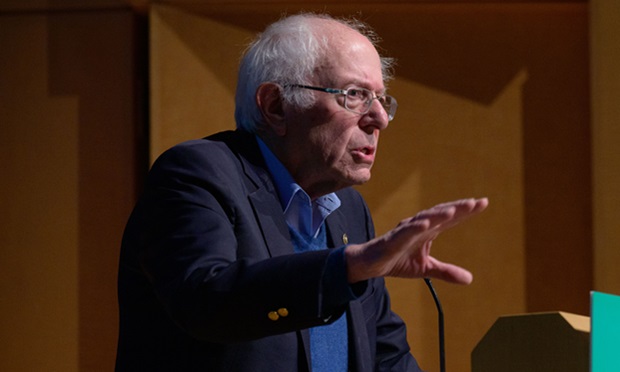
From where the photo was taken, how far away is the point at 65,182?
3.39m

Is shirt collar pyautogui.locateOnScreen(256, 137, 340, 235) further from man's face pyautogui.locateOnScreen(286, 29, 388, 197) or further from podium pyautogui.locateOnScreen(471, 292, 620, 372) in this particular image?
podium pyautogui.locateOnScreen(471, 292, 620, 372)

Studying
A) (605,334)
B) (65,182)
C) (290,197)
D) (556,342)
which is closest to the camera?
(605,334)

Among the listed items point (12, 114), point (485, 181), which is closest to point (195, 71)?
point (12, 114)

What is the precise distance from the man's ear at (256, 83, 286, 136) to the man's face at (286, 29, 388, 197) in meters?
0.03

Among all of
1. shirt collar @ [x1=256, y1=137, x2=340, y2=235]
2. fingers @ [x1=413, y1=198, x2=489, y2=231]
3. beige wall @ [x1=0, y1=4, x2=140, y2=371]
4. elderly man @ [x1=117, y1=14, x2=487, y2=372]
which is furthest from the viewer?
beige wall @ [x1=0, y1=4, x2=140, y2=371]

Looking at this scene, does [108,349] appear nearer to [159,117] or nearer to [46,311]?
[46,311]

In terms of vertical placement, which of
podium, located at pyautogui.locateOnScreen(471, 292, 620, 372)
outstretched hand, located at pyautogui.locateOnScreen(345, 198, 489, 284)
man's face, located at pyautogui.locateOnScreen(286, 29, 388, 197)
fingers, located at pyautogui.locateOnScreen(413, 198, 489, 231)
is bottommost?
podium, located at pyautogui.locateOnScreen(471, 292, 620, 372)

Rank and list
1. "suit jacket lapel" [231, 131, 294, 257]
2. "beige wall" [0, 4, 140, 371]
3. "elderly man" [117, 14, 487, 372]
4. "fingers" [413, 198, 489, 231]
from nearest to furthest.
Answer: "fingers" [413, 198, 489, 231]
"elderly man" [117, 14, 487, 372]
"suit jacket lapel" [231, 131, 294, 257]
"beige wall" [0, 4, 140, 371]

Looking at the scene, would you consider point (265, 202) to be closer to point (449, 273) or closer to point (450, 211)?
point (449, 273)

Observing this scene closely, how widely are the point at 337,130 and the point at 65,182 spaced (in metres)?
1.89

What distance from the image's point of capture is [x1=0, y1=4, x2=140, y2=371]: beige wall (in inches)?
132

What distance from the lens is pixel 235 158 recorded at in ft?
5.46

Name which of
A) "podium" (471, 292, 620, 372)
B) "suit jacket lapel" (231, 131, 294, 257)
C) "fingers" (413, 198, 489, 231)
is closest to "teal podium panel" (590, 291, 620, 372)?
"podium" (471, 292, 620, 372)

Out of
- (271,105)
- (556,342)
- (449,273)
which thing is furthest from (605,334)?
(271,105)
